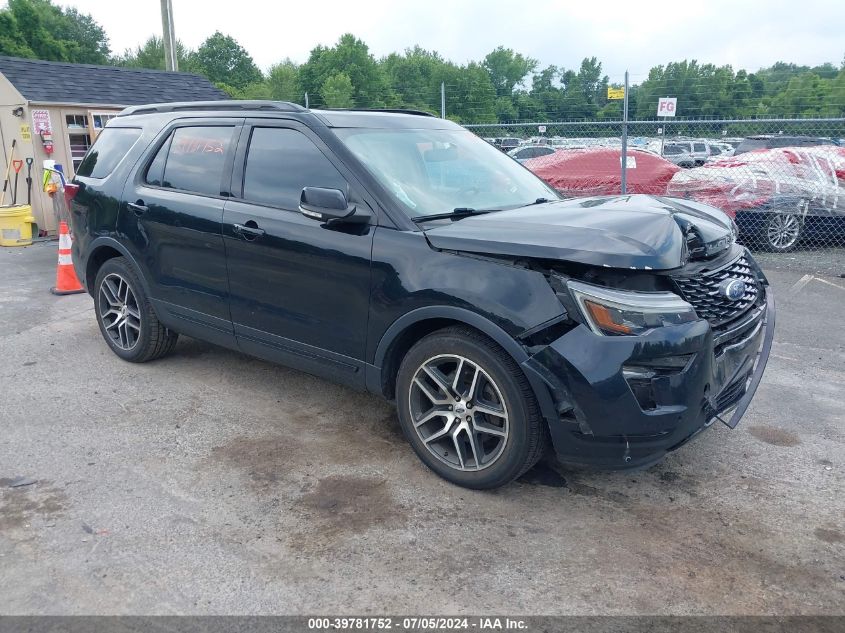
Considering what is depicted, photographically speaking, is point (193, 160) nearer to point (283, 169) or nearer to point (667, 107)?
point (283, 169)

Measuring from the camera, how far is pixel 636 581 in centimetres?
284

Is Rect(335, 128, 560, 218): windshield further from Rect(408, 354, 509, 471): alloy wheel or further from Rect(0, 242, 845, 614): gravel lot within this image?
Rect(0, 242, 845, 614): gravel lot

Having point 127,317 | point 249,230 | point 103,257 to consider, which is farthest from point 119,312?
point 249,230

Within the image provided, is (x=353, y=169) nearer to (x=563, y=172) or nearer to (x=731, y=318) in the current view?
(x=731, y=318)

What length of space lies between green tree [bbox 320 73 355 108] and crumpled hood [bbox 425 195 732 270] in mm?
37151

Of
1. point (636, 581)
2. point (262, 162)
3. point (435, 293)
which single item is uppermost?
point (262, 162)

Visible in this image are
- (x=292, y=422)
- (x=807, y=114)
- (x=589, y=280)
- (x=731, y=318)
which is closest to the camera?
(x=589, y=280)

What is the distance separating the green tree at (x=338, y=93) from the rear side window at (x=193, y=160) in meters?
35.5

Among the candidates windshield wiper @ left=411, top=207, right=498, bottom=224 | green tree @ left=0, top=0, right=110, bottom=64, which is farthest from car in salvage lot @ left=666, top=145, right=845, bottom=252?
green tree @ left=0, top=0, right=110, bottom=64

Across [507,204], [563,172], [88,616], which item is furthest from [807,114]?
[88,616]

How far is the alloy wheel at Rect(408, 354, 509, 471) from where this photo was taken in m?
3.38

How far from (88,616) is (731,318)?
3010 millimetres

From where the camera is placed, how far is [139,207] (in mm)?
4926

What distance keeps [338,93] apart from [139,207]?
39201mm
